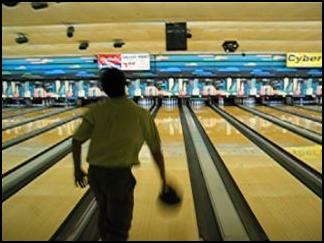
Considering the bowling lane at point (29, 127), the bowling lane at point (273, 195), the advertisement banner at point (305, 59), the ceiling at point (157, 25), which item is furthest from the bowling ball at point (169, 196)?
the advertisement banner at point (305, 59)

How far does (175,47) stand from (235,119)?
353cm

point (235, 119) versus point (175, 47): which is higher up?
point (175, 47)

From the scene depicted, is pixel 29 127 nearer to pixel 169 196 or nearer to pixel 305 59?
pixel 169 196

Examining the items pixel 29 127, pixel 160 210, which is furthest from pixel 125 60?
pixel 160 210

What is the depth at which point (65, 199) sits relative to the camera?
387 cm

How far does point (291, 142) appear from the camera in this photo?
21.6 ft

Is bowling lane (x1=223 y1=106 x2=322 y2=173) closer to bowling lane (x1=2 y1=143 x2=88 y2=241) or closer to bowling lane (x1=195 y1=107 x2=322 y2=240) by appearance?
bowling lane (x1=195 y1=107 x2=322 y2=240)

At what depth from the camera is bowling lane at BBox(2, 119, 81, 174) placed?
17.9 ft

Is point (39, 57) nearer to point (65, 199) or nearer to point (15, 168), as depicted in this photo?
point (15, 168)

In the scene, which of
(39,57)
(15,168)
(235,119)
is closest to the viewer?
(15,168)

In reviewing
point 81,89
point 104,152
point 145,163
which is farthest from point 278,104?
point 104,152

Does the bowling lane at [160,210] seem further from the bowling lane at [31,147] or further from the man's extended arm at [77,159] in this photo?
the bowling lane at [31,147]

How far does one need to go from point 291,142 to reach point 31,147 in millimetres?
3780

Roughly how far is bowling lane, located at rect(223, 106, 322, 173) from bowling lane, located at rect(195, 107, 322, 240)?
401mm
